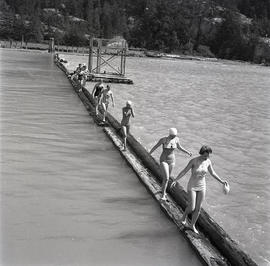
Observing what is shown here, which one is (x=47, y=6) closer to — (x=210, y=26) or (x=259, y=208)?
(x=210, y=26)

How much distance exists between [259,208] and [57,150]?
651 cm

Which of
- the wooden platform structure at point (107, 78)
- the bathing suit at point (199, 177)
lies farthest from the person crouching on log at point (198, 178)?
the wooden platform structure at point (107, 78)

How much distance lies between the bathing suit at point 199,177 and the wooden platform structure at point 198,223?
2.78 ft

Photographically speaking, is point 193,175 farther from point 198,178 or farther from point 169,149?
point 169,149

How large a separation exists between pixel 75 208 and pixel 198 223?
2.68m

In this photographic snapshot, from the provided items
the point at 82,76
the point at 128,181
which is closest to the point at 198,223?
the point at 128,181

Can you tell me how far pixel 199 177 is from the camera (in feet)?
28.1

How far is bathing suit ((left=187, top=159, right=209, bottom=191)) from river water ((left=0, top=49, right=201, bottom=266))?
1143 millimetres

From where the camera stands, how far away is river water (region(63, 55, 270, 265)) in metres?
11.6

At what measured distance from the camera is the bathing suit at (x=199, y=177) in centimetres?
854

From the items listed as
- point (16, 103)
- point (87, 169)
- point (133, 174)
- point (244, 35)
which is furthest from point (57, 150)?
point (244, 35)

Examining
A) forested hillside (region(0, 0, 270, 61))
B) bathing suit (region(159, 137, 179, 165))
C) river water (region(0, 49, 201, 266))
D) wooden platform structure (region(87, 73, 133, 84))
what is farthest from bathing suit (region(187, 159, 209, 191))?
forested hillside (region(0, 0, 270, 61))

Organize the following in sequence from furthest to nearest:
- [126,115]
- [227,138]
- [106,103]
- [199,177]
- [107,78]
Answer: [107,78]
[227,138]
[106,103]
[126,115]
[199,177]

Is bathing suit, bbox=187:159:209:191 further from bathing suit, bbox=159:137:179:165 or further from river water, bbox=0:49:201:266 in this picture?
bathing suit, bbox=159:137:179:165
